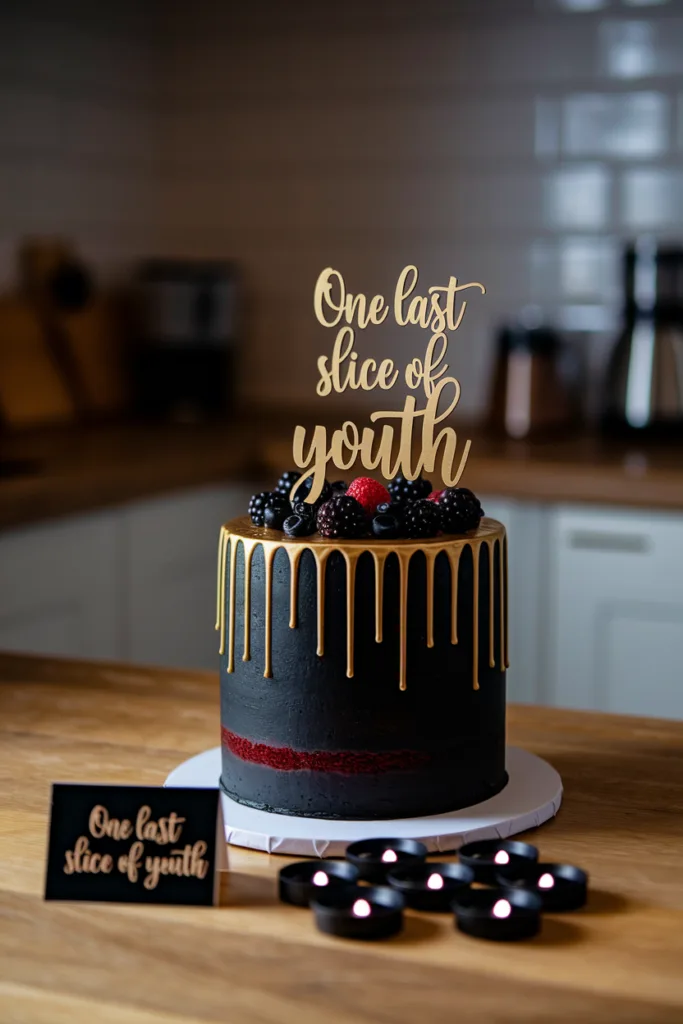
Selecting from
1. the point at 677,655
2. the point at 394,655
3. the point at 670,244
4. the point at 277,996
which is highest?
the point at 670,244

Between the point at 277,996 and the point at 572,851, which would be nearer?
the point at 277,996

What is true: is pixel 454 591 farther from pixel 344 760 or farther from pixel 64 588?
pixel 64 588

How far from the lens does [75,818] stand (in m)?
0.78

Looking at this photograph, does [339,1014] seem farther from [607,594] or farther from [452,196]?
[452,196]

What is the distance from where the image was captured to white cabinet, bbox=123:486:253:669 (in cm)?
225

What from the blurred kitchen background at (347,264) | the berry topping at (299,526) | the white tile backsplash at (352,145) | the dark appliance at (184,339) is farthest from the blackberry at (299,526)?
the dark appliance at (184,339)

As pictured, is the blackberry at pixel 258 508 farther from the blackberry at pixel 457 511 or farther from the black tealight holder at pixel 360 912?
the black tealight holder at pixel 360 912

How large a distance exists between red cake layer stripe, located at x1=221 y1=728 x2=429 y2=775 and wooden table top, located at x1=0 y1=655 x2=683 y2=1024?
76mm

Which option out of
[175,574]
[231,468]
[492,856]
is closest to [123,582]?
[175,574]

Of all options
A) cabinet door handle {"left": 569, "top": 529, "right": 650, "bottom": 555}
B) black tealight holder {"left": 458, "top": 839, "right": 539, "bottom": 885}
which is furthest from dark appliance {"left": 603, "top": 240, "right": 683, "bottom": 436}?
black tealight holder {"left": 458, "top": 839, "right": 539, "bottom": 885}

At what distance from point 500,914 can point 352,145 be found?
260cm

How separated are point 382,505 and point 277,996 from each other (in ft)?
1.25

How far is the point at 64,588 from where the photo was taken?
2080 millimetres

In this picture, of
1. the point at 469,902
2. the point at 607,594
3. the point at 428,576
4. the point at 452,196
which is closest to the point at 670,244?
the point at 452,196
